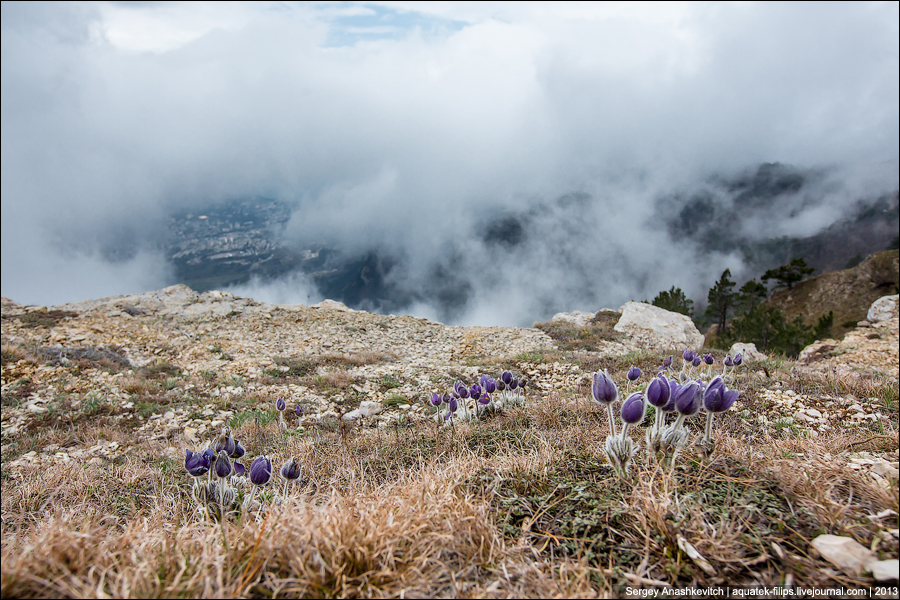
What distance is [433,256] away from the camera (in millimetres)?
197250

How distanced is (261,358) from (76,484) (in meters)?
7.90

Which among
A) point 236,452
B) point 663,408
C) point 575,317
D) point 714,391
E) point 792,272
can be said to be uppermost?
point 792,272

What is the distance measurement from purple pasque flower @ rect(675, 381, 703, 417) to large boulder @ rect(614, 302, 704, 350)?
13932 mm

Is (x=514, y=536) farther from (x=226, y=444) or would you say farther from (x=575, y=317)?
(x=575, y=317)

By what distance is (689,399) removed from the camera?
2.34m

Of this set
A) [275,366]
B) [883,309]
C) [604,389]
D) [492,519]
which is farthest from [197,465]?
[883,309]

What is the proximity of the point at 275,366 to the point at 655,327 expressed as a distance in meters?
14.9

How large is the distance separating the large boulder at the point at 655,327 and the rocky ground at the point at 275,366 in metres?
0.11

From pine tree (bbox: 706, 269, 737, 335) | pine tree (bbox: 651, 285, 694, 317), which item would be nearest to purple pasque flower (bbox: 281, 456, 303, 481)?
pine tree (bbox: 651, 285, 694, 317)

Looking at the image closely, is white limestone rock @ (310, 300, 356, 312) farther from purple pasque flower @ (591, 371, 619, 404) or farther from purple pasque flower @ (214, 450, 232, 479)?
purple pasque flower @ (591, 371, 619, 404)

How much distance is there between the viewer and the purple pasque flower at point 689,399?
92.2 inches

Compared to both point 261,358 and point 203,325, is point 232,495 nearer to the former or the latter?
point 261,358

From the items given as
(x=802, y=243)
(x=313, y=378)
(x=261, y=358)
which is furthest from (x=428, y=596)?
(x=802, y=243)

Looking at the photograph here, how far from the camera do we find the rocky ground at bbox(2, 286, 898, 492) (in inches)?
234
